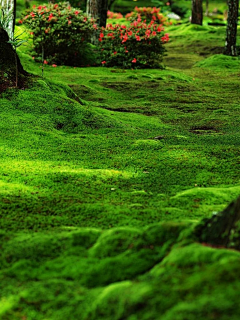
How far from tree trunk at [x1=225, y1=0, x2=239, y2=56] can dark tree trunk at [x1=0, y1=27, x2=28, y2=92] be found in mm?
11743

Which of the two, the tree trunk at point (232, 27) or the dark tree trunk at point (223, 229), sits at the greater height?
the tree trunk at point (232, 27)

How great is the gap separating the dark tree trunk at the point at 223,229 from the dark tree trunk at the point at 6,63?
19.1 feet

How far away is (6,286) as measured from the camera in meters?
2.77

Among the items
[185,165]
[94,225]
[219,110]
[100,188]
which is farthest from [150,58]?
[94,225]

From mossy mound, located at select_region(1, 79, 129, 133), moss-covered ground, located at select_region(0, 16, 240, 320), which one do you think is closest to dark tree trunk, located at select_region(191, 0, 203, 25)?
moss-covered ground, located at select_region(0, 16, 240, 320)

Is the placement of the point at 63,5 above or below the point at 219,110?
above

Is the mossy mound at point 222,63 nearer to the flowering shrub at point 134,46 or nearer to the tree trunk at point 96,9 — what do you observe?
the flowering shrub at point 134,46

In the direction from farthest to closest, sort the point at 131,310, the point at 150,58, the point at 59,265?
the point at 150,58
the point at 59,265
the point at 131,310

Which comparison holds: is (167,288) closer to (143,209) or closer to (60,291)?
(60,291)

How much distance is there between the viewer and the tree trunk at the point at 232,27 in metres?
17.2

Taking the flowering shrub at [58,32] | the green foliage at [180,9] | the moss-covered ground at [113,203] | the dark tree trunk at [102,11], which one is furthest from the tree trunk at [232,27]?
the green foliage at [180,9]

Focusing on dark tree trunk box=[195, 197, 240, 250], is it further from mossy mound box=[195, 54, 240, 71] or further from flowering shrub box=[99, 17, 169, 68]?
mossy mound box=[195, 54, 240, 71]

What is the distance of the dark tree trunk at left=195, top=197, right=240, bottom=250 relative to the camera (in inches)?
103

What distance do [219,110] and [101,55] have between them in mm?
7279
